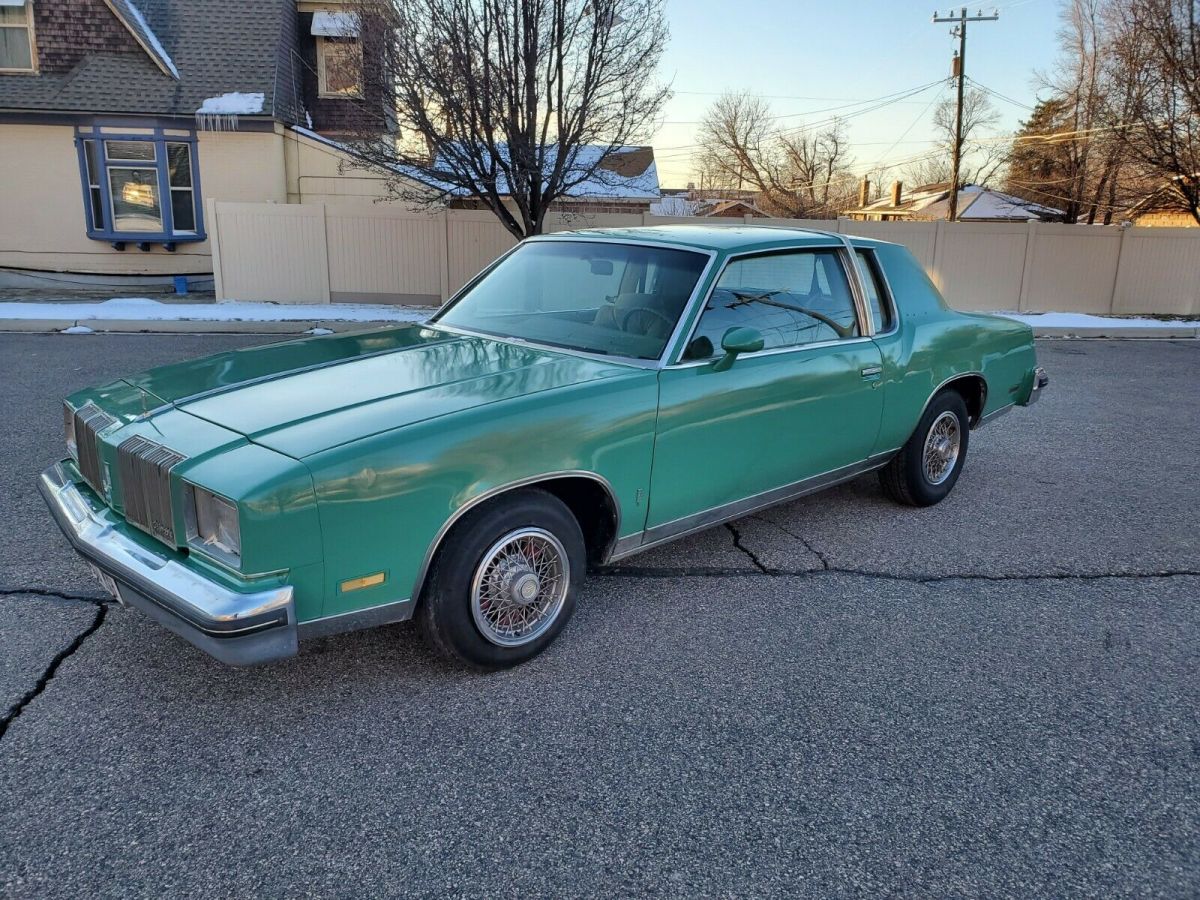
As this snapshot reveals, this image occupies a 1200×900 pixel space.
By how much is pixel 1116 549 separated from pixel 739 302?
260 centimetres

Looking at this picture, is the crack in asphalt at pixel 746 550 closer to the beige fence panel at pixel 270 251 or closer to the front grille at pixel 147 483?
the front grille at pixel 147 483

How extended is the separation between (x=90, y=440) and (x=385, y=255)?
1298 cm

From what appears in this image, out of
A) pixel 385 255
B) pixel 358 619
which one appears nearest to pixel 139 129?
pixel 385 255

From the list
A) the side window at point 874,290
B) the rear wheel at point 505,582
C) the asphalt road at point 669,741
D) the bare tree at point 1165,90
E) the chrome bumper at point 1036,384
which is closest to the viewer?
the asphalt road at point 669,741

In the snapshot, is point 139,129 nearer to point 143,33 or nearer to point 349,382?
point 143,33

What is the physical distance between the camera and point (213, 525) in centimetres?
275

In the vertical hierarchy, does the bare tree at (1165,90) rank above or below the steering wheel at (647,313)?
above

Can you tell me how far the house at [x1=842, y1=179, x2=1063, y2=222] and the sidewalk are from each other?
17073 millimetres

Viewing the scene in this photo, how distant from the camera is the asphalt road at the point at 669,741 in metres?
2.38

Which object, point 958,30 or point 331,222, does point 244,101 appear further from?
point 958,30

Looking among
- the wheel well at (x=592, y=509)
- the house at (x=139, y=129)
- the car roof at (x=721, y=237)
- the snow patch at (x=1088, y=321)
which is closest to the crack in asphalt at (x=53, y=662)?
the wheel well at (x=592, y=509)

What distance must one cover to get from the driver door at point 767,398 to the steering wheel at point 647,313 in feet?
0.41

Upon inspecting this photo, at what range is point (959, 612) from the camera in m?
3.99

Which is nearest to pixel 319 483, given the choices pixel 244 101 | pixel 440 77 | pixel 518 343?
pixel 518 343
